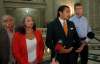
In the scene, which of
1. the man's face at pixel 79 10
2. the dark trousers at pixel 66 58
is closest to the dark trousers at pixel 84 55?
the man's face at pixel 79 10

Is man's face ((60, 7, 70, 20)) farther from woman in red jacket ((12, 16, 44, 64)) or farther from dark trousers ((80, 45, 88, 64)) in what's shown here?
dark trousers ((80, 45, 88, 64))

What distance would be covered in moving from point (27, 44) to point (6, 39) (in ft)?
1.63

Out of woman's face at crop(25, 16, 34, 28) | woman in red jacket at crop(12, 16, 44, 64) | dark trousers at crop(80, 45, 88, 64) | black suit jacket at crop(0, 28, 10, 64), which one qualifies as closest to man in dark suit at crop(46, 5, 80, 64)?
woman in red jacket at crop(12, 16, 44, 64)

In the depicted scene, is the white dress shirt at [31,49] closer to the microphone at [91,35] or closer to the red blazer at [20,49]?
the red blazer at [20,49]

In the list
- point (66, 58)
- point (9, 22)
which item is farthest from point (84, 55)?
point (9, 22)

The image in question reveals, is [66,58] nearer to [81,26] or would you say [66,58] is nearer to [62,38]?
[62,38]

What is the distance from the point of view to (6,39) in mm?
5512

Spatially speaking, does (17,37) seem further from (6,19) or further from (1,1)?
(1,1)

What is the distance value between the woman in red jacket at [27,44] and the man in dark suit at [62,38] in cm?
39

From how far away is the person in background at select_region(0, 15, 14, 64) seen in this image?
549 cm

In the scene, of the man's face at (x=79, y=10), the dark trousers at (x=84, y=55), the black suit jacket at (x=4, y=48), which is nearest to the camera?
the black suit jacket at (x=4, y=48)

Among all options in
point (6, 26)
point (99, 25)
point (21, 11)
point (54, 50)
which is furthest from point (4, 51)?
point (21, 11)

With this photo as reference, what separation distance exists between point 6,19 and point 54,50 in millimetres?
920

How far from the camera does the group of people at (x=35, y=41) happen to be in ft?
17.0
